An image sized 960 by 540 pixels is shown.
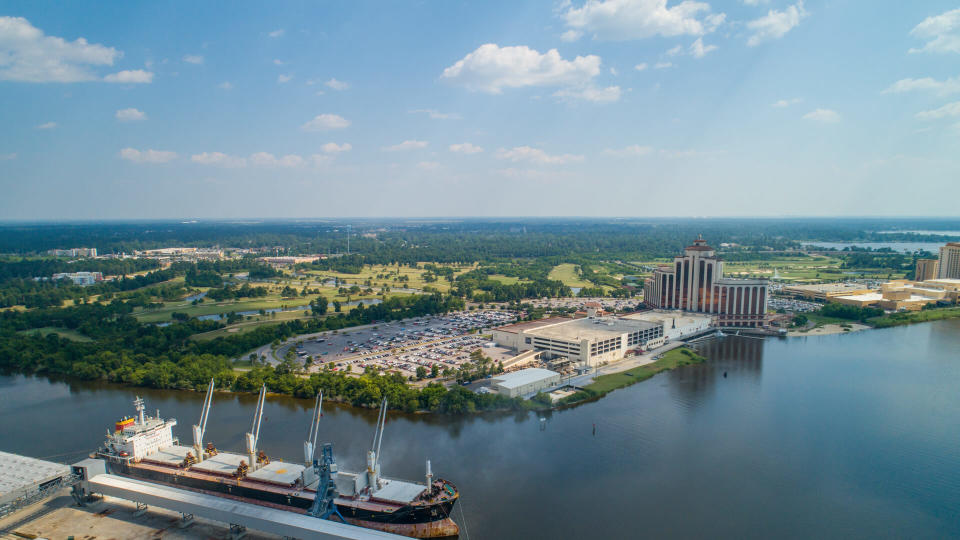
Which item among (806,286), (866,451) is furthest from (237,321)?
(806,286)

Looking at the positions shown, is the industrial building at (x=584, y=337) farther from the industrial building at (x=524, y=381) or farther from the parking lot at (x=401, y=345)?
the industrial building at (x=524, y=381)

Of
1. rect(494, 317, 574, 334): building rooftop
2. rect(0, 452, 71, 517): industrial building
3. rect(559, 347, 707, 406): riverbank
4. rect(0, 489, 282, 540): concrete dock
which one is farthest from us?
rect(494, 317, 574, 334): building rooftop

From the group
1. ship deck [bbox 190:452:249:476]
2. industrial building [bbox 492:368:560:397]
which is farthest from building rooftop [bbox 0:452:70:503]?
industrial building [bbox 492:368:560:397]

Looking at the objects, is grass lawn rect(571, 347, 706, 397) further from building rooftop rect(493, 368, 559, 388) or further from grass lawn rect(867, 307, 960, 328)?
grass lawn rect(867, 307, 960, 328)

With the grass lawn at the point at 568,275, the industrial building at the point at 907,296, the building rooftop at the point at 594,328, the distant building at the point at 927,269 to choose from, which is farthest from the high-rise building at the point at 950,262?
the building rooftop at the point at 594,328

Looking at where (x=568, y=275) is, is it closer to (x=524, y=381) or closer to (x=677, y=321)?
(x=677, y=321)

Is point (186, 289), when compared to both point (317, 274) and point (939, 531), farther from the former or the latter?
point (939, 531)

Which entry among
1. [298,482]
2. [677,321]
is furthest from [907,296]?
[298,482]
